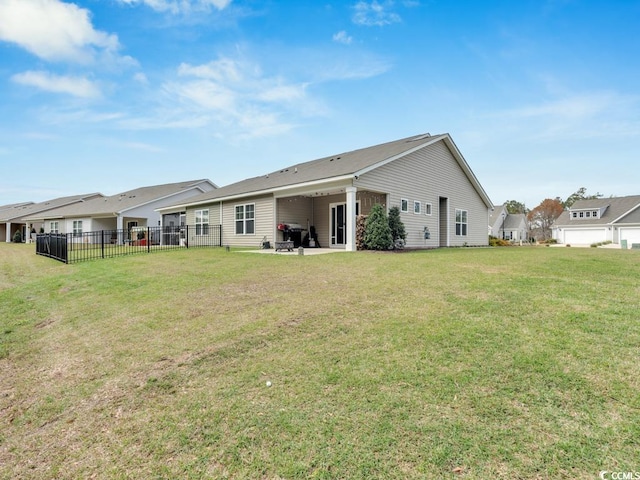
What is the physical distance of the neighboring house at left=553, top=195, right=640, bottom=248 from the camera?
35.5 metres

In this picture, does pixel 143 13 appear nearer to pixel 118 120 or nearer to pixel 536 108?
pixel 118 120

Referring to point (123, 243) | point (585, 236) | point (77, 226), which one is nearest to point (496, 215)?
point (585, 236)

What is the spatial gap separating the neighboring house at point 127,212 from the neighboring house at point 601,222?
143ft

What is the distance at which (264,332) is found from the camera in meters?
4.29

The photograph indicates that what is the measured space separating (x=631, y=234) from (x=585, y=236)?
4311 millimetres

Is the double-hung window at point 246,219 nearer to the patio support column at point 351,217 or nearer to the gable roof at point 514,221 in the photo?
the patio support column at point 351,217

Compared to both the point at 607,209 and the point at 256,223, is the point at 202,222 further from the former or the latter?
the point at 607,209

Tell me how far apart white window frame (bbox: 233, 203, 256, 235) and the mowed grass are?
1180 cm

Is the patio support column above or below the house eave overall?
below

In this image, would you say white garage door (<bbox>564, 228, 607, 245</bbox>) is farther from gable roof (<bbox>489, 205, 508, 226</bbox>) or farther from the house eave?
the house eave

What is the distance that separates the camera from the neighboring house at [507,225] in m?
52.8

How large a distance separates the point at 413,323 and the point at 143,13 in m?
12.9

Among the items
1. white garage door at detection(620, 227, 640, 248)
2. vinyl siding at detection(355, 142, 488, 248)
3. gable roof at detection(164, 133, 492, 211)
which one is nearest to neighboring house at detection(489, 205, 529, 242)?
white garage door at detection(620, 227, 640, 248)

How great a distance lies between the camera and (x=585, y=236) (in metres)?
38.8
